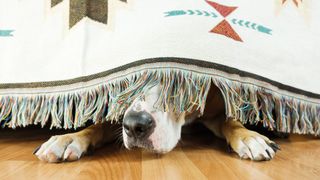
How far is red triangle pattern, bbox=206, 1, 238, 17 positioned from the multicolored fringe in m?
0.26

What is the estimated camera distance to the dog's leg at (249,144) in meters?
1.14

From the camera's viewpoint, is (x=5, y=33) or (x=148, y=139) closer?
(x=148, y=139)

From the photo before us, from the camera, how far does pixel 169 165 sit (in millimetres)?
1070

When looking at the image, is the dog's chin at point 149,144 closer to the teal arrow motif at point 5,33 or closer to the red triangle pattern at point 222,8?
the red triangle pattern at point 222,8

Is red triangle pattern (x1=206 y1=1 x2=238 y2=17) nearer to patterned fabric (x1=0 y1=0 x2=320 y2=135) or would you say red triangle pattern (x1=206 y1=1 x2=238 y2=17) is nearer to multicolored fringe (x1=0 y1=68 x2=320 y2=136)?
patterned fabric (x1=0 y1=0 x2=320 y2=135)

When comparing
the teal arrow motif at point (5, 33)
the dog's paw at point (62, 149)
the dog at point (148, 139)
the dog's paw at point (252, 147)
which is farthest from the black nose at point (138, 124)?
the teal arrow motif at point (5, 33)

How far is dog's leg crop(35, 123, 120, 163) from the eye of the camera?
1110 millimetres

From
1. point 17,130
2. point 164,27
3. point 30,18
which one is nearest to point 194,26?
point 164,27

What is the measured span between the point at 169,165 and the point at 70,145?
1.02 ft

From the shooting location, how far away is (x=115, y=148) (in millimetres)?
1333

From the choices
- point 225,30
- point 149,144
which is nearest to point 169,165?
point 149,144

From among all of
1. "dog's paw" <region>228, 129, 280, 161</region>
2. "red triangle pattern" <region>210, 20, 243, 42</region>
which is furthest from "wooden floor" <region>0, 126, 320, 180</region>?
"red triangle pattern" <region>210, 20, 243, 42</region>

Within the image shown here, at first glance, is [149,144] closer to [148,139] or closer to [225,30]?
[148,139]

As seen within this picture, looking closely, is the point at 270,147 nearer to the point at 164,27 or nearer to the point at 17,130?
the point at 164,27
